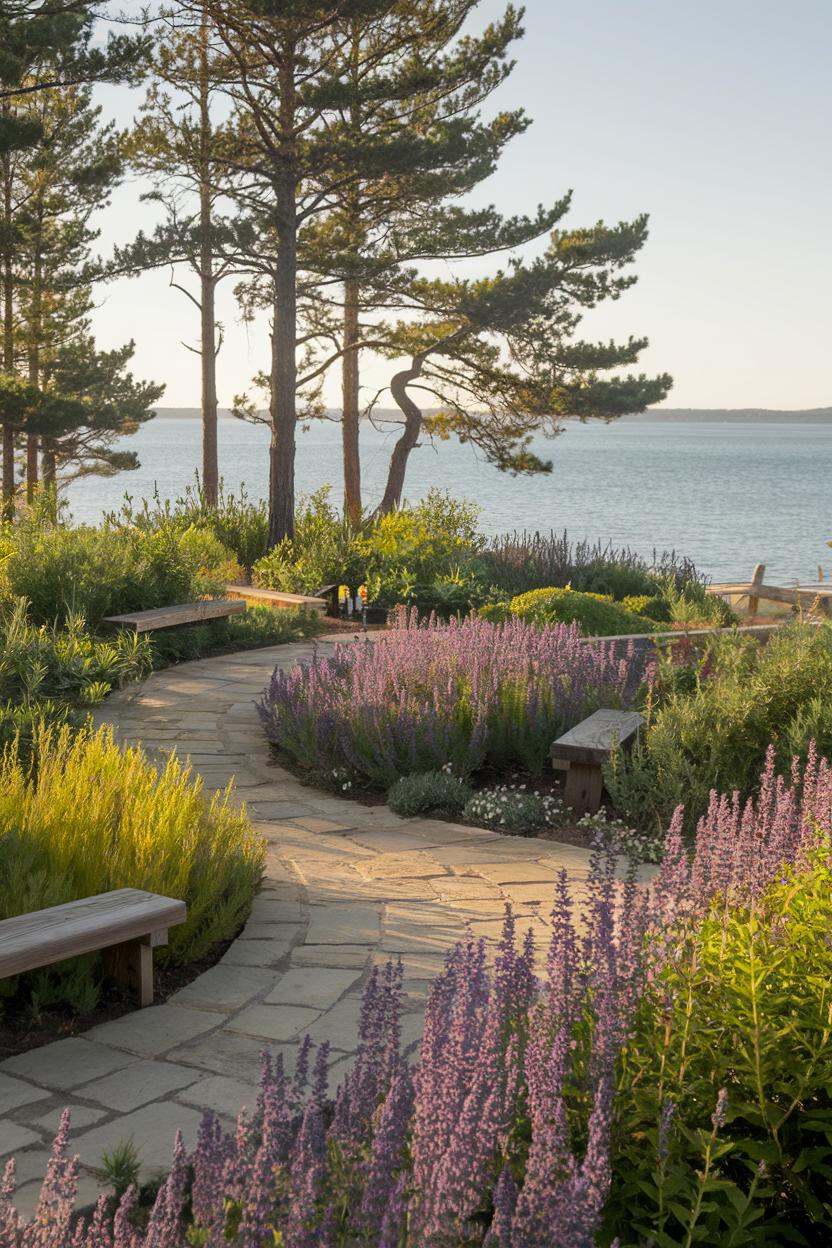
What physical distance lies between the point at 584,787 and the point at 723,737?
0.81m

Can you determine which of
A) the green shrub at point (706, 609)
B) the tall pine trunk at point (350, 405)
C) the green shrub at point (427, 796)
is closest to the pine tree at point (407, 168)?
the tall pine trunk at point (350, 405)

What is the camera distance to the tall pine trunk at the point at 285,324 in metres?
17.2

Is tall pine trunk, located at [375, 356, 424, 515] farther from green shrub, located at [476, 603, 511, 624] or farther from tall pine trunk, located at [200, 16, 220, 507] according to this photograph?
green shrub, located at [476, 603, 511, 624]

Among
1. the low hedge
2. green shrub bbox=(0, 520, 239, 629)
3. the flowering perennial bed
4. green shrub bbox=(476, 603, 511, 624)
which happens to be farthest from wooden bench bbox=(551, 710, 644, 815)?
green shrub bbox=(0, 520, 239, 629)

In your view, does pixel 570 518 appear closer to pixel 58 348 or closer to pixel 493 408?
pixel 58 348

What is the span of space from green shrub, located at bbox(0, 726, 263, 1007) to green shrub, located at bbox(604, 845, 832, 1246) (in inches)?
84.0

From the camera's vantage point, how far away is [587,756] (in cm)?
618

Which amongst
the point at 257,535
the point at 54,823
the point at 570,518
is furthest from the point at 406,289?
the point at 570,518

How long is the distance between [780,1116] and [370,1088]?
841 millimetres

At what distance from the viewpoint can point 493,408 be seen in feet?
76.1

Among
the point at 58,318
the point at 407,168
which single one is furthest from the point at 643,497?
the point at 407,168

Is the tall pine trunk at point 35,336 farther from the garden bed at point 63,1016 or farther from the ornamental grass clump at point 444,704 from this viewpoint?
the garden bed at point 63,1016

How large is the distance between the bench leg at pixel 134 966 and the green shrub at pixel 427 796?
2421 mm

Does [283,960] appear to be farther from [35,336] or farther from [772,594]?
[35,336]
